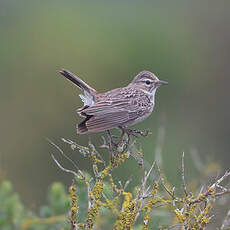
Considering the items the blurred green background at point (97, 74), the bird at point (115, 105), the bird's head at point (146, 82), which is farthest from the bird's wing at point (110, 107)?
the blurred green background at point (97, 74)

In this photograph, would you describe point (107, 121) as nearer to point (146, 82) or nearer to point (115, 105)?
point (115, 105)

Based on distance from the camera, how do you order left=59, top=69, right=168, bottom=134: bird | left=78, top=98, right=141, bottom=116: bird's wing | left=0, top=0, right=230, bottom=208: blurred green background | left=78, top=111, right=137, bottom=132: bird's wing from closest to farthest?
left=78, top=111, right=137, bottom=132: bird's wing, left=59, top=69, right=168, bottom=134: bird, left=78, top=98, right=141, bottom=116: bird's wing, left=0, top=0, right=230, bottom=208: blurred green background

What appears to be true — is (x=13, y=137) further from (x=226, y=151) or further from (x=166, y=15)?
(x=166, y=15)

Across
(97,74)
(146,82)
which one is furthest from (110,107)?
(97,74)

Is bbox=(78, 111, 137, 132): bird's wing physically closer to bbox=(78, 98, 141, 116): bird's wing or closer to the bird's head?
bbox=(78, 98, 141, 116): bird's wing

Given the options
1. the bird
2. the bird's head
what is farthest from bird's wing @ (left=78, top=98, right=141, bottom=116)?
the bird's head

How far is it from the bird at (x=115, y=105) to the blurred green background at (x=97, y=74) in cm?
499

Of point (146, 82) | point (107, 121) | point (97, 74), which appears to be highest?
point (146, 82)

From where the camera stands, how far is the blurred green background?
607 inches

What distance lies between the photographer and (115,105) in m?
7.55

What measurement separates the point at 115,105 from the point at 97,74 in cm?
884

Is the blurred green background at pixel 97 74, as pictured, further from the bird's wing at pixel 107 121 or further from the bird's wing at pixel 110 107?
the bird's wing at pixel 107 121

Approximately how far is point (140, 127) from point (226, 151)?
2.49 metres

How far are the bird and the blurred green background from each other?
4.99 meters
